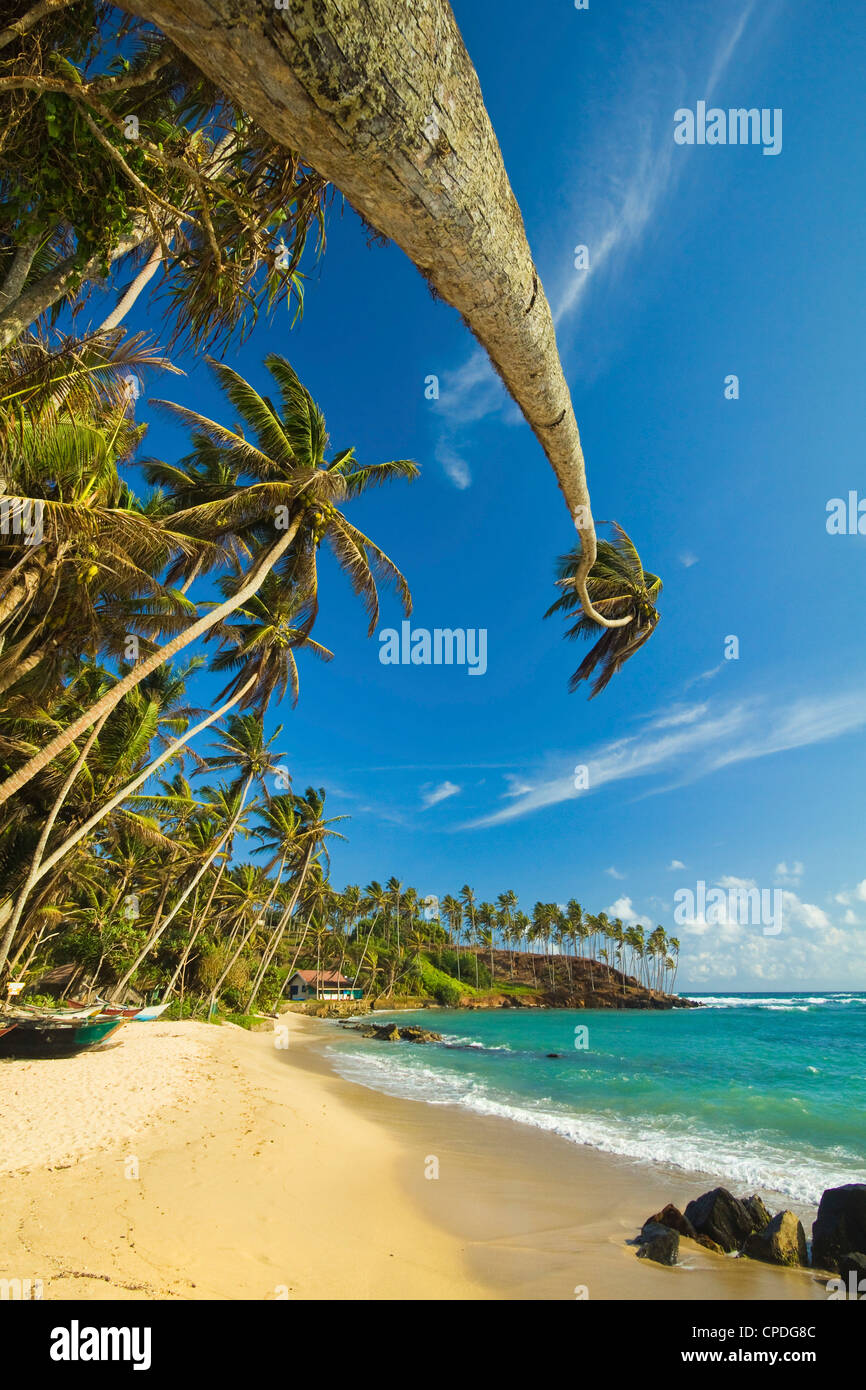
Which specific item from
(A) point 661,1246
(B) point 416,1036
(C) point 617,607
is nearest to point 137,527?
(C) point 617,607

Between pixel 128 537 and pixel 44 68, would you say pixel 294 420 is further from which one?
pixel 44 68

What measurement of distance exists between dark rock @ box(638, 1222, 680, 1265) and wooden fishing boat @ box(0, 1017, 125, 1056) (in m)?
12.2

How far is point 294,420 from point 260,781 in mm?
17321

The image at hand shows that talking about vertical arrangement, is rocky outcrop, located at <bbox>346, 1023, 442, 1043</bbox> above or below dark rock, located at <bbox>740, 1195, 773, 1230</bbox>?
below

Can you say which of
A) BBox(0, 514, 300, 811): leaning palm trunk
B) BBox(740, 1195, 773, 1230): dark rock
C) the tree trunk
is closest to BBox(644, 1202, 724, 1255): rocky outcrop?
BBox(740, 1195, 773, 1230): dark rock

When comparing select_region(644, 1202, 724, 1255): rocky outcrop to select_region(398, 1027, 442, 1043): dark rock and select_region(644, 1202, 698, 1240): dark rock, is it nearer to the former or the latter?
select_region(644, 1202, 698, 1240): dark rock

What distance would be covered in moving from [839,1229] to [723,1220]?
1167 millimetres

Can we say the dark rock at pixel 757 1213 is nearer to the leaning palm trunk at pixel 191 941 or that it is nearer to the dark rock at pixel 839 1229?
the dark rock at pixel 839 1229

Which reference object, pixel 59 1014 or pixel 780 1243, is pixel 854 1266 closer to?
pixel 780 1243

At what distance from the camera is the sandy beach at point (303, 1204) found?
4.93m

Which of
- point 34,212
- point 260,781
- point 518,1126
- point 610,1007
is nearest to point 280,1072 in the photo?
point 518,1126

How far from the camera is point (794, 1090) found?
1973 centimetres

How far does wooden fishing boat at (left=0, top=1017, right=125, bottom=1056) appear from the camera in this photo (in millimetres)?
12734
